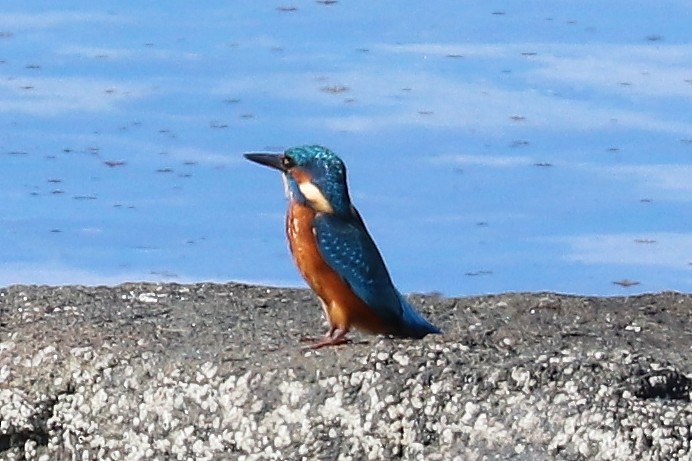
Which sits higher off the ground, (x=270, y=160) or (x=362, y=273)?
(x=270, y=160)

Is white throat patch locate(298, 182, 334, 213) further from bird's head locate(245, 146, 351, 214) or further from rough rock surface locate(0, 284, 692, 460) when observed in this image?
rough rock surface locate(0, 284, 692, 460)

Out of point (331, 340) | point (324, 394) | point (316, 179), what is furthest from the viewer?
point (316, 179)

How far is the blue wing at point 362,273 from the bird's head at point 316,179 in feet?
0.14

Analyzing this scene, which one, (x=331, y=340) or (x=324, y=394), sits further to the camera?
(x=331, y=340)

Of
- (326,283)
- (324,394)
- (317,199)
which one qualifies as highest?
(317,199)

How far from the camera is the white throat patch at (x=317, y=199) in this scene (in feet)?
11.7

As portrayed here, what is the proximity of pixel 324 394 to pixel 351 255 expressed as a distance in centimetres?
35

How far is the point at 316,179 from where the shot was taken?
11.7ft

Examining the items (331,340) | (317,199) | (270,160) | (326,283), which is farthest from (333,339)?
(270,160)

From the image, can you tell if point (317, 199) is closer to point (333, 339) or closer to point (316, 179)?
point (316, 179)

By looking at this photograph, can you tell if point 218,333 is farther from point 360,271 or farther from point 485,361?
point 485,361

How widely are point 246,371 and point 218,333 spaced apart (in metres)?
0.37

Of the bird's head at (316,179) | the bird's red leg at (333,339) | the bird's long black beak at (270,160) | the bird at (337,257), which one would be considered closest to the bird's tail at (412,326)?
the bird at (337,257)

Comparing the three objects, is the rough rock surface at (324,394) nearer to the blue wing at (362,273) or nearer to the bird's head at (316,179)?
the blue wing at (362,273)
